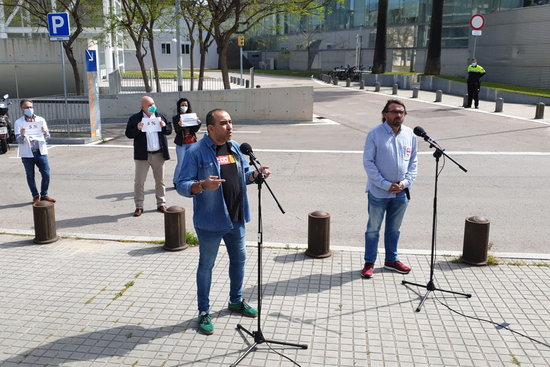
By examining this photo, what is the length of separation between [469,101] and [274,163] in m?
14.4

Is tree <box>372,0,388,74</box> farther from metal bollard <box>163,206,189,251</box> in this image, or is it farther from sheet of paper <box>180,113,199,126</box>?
metal bollard <box>163,206,189,251</box>

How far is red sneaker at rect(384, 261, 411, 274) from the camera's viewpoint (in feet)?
21.5

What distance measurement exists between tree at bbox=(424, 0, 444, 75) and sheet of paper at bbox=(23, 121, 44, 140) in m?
31.3

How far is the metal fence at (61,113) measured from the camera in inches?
699

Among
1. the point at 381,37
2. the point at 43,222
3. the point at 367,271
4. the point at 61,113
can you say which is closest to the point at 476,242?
the point at 367,271

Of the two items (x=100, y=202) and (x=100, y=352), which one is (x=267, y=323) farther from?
(x=100, y=202)

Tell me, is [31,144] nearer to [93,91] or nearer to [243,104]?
[93,91]

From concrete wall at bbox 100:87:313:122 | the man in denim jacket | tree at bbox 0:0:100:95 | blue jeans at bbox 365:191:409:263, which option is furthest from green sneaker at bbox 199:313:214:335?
tree at bbox 0:0:100:95

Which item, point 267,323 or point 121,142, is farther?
point 121,142

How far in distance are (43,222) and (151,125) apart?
2318 millimetres

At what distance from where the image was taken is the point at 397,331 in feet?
17.1

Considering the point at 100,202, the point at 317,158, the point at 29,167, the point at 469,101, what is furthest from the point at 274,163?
the point at 469,101

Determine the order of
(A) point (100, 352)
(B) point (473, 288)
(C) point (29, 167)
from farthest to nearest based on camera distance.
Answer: (C) point (29, 167)
(B) point (473, 288)
(A) point (100, 352)

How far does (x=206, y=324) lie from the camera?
518 centimetres
